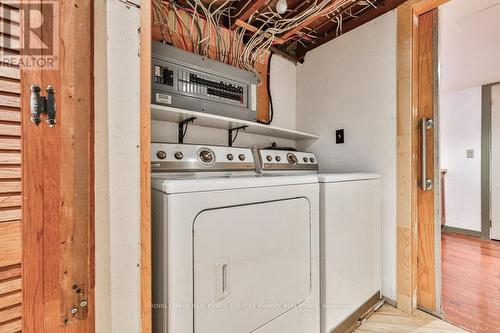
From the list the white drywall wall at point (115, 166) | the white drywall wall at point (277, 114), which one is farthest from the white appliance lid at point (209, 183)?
the white drywall wall at point (277, 114)

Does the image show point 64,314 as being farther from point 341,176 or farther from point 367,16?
point 367,16

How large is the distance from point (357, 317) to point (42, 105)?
1.79 m

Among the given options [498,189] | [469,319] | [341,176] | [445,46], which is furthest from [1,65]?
[498,189]

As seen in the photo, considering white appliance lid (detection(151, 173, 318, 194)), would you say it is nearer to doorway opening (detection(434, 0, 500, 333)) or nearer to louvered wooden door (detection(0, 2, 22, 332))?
louvered wooden door (detection(0, 2, 22, 332))

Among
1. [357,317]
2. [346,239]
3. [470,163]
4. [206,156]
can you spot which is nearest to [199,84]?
[206,156]

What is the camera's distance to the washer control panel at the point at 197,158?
3.78 feet

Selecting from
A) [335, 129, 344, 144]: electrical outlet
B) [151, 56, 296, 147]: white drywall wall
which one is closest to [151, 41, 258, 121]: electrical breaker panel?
[151, 56, 296, 147]: white drywall wall

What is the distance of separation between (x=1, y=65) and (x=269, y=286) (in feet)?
3.69

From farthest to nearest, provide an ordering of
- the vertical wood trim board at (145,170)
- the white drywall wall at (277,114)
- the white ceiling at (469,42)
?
the white ceiling at (469,42), the white drywall wall at (277,114), the vertical wood trim board at (145,170)

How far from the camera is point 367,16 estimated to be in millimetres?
1696

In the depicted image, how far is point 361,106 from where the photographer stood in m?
1.74

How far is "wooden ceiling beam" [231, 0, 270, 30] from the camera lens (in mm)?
1543

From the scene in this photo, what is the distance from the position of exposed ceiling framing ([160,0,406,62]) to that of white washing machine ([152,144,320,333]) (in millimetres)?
1104

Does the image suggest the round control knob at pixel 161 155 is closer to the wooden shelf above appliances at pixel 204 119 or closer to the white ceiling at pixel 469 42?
the wooden shelf above appliances at pixel 204 119
